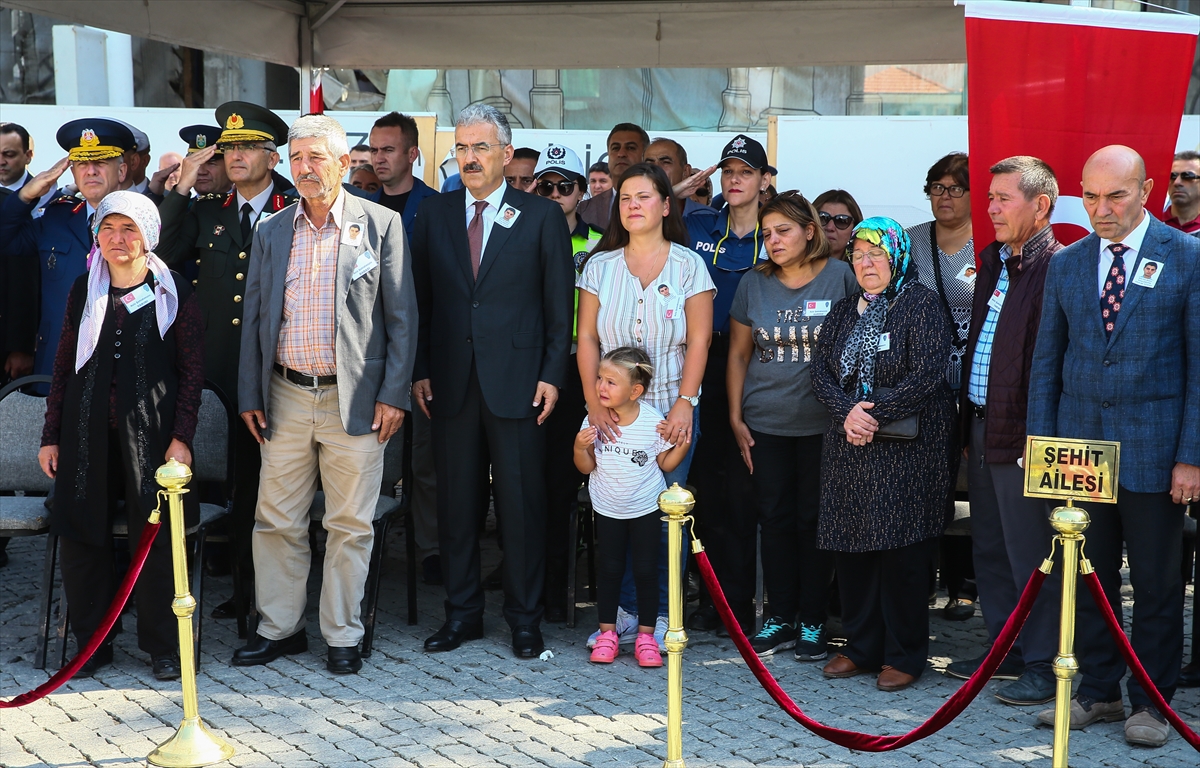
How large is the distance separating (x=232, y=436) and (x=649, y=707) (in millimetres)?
2168

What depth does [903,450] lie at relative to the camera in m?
4.55

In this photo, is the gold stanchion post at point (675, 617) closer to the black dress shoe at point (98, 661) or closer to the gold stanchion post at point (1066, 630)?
the gold stanchion post at point (1066, 630)

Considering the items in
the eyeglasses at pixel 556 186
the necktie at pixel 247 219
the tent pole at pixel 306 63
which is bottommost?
the necktie at pixel 247 219

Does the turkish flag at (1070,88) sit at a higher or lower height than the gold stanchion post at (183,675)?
higher

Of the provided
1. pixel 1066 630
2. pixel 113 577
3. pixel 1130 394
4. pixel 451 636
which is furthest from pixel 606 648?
pixel 1130 394

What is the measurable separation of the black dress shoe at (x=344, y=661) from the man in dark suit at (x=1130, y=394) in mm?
2605

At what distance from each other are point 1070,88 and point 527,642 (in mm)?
3158

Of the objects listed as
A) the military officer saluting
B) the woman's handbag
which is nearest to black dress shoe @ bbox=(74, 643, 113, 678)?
the military officer saluting

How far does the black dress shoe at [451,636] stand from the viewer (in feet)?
16.4

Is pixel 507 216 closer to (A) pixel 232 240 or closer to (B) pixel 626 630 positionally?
(A) pixel 232 240

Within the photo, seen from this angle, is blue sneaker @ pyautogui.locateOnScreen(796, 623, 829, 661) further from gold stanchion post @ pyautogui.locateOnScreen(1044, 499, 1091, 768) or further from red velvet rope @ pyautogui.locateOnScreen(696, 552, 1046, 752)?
gold stanchion post @ pyautogui.locateOnScreen(1044, 499, 1091, 768)

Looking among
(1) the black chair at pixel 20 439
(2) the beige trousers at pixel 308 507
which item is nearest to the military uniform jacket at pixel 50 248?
(1) the black chair at pixel 20 439

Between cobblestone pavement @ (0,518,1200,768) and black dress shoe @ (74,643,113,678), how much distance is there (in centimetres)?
5

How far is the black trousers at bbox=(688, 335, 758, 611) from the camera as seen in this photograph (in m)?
5.32
